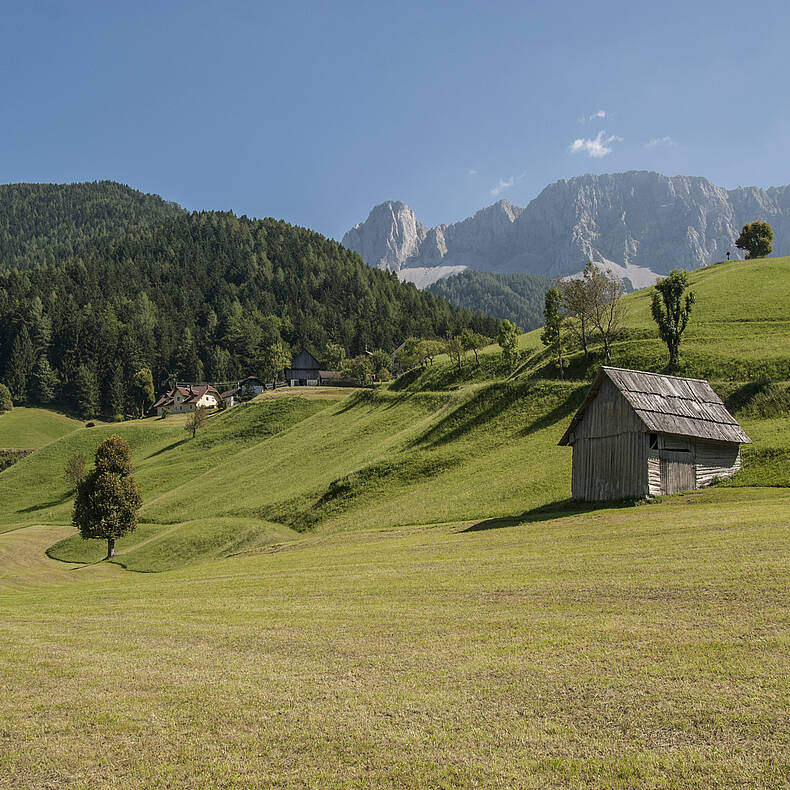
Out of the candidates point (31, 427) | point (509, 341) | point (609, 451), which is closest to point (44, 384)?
point (31, 427)

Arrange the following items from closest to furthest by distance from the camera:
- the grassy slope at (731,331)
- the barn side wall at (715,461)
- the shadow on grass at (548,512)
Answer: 1. the shadow on grass at (548,512)
2. the barn side wall at (715,461)
3. the grassy slope at (731,331)

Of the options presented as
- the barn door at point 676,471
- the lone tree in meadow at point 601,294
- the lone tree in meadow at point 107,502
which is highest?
the lone tree in meadow at point 601,294

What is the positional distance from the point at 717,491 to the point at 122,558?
4899 centimetres

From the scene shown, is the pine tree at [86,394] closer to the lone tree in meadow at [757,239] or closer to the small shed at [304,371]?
the small shed at [304,371]

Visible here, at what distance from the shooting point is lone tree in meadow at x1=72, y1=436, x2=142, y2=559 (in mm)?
58312

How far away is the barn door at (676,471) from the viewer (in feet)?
123

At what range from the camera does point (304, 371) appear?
184875 mm

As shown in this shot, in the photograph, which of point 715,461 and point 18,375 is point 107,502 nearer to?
point 715,461

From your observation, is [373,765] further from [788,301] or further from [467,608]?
[788,301]

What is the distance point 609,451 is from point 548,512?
18.4 ft

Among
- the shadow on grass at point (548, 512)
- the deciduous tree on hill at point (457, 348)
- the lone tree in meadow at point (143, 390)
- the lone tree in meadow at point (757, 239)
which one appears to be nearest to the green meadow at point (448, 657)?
the shadow on grass at point (548, 512)

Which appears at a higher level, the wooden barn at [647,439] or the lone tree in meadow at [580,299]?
the lone tree in meadow at [580,299]

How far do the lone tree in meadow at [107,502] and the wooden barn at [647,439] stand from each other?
140 ft

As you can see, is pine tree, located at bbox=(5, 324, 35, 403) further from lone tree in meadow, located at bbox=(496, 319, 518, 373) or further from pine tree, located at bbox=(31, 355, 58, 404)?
lone tree in meadow, located at bbox=(496, 319, 518, 373)
